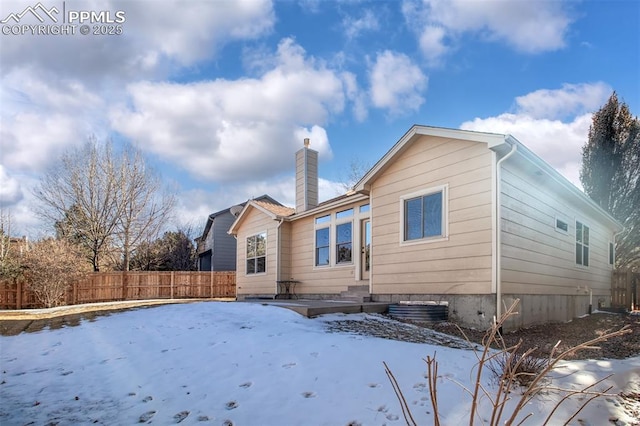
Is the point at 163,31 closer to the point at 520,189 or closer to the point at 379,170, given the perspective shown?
the point at 379,170

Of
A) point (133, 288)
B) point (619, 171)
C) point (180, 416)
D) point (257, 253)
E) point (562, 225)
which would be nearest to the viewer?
point (180, 416)

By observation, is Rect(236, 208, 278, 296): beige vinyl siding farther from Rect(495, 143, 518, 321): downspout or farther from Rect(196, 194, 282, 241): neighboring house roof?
Rect(495, 143, 518, 321): downspout

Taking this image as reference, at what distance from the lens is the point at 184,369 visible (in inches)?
184

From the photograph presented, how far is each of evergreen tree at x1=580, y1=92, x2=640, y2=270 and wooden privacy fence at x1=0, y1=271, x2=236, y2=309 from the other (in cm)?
1882

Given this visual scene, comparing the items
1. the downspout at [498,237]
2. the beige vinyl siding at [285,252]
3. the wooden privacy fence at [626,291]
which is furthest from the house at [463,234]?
Result: the wooden privacy fence at [626,291]

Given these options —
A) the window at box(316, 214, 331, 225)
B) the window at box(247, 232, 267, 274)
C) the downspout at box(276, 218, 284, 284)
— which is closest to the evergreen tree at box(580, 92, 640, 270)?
the window at box(316, 214, 331, 225)

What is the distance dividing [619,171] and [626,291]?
700cm

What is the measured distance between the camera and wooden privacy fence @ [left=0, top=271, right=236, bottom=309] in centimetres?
1453

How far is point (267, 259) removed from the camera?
567 inches

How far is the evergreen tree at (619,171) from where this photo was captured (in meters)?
18.2

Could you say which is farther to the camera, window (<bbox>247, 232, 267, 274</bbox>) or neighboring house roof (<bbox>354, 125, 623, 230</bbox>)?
window (<bbox>247, 232, 267, 274</bbox>)

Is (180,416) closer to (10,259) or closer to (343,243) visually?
(343,243)

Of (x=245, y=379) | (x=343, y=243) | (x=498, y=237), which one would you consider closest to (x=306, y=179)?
(x=343, y=243)

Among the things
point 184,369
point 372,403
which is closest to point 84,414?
point 184,369
